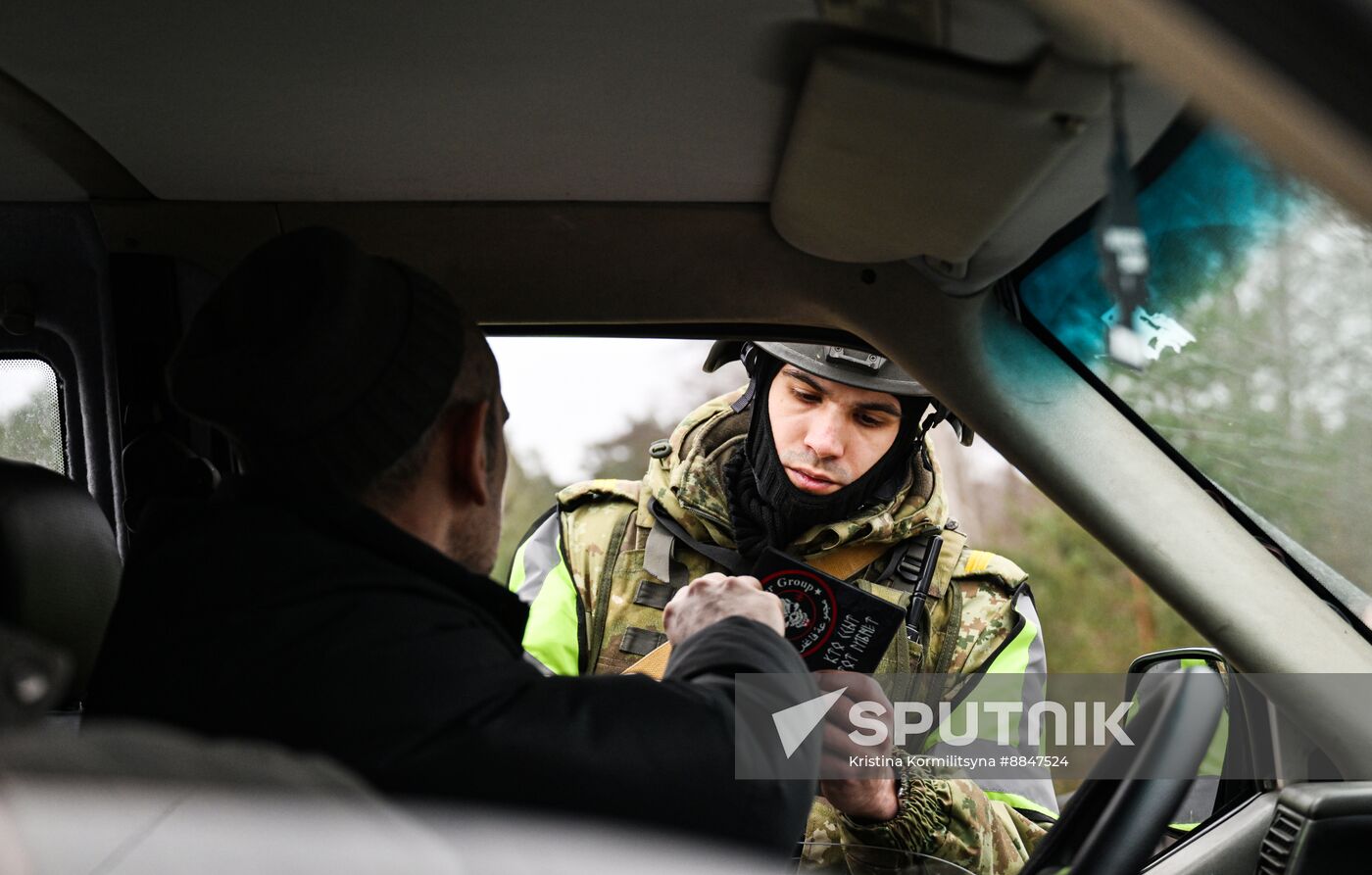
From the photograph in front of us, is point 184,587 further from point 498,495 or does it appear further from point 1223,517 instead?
point 1223,517

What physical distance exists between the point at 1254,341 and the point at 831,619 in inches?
37.6

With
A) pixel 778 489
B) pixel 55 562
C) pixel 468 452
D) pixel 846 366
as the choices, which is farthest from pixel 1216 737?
pixel 55 562

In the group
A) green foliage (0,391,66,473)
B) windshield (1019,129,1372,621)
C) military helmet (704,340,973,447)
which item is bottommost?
green foliage (0,391,66,473)

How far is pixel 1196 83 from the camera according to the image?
725mm

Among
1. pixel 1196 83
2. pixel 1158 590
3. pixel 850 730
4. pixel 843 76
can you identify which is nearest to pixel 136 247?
pixel 843 76

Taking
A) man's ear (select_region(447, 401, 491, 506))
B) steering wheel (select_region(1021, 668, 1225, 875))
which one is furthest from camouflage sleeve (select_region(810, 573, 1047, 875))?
man's ear (select_region(447, 401, 491, 506))

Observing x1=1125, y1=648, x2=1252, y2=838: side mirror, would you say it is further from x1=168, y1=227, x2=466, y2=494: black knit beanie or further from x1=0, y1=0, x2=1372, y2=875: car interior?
x1=168, y1=227, x2=466, y2=494: black knit beanie

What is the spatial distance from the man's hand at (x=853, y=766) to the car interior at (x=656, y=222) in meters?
0.47

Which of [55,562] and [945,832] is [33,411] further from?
[945,832]

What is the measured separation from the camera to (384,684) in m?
1.33

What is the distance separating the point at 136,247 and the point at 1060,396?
4.87ft

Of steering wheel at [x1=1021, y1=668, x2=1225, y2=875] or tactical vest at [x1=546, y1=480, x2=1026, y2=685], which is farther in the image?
tactical vest at [x1=546, y1=480, x2=1026, y2=685]

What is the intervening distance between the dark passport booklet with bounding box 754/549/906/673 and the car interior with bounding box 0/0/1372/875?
43 centimetres

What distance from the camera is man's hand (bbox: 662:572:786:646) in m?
1.70
